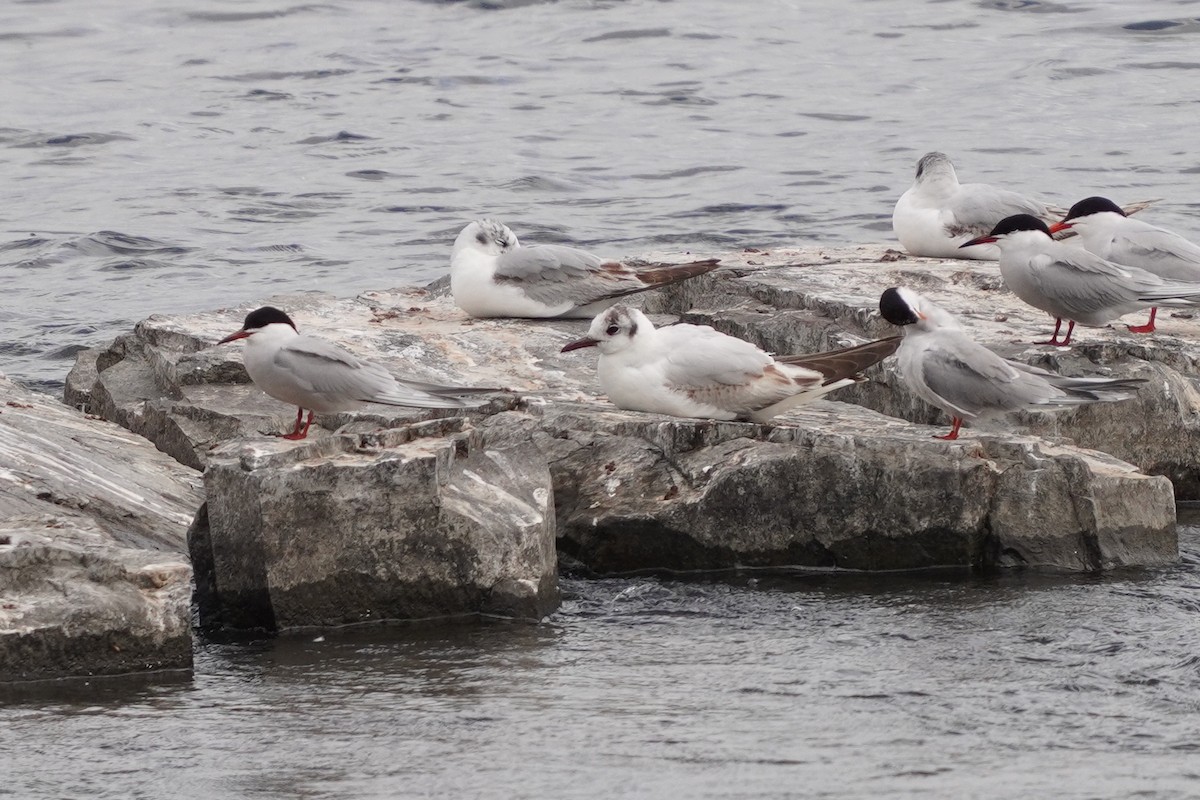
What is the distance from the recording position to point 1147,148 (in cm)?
1845

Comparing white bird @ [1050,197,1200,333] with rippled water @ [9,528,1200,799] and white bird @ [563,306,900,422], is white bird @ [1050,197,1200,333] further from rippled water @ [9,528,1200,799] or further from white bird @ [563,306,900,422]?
rippled water @ [9,528,1200,799]

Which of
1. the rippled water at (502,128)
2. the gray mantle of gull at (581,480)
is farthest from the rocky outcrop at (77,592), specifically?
the rippled water at (502,128)

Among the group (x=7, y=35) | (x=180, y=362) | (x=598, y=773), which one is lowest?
(x=598, y=773)

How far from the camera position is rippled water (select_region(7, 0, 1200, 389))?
15.5 m

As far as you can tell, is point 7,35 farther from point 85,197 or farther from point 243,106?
point 85,197

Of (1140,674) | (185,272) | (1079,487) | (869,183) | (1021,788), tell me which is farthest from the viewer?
(869,183)

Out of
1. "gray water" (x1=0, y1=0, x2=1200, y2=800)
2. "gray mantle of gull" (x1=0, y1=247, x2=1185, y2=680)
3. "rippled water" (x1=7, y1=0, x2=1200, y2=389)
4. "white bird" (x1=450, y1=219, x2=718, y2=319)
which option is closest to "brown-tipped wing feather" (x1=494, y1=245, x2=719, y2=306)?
"white bird" (x1=450, y1=219, x2=718, y2=319)

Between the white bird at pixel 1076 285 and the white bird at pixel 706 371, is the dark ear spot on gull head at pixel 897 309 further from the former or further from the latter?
the white bird at pixel 1076 285

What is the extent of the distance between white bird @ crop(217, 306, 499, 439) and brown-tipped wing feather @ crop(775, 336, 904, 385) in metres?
1.43

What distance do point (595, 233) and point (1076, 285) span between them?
747cm

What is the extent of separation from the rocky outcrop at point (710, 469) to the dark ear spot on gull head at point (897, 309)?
1.49 ft

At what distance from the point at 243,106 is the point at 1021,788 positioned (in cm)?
1773

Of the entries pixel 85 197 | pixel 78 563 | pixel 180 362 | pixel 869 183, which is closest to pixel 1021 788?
pixel 78 563

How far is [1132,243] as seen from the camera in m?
9.45
